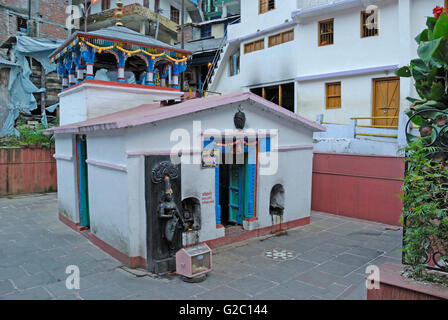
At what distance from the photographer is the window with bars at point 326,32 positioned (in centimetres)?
1659

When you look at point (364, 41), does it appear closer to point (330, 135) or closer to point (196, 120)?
point (330, 135)

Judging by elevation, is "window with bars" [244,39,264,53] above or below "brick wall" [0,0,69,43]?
below

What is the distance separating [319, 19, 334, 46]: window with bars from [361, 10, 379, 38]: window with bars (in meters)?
1.51

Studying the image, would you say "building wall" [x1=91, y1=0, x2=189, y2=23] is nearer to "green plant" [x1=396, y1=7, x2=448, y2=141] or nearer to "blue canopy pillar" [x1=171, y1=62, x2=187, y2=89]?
"blue canopy pillar" [x1=171, y1=62, x2=187, y2=89]

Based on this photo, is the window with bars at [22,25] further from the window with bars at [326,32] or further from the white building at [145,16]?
the window with bars at [326,32]

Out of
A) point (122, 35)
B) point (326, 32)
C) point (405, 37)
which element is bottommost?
point (122, 35)

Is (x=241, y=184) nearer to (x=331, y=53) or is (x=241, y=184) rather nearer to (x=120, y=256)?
(x=120, y=256)

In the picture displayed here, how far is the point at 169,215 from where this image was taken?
23.8 ft

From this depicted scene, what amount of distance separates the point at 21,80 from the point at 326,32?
16540mm

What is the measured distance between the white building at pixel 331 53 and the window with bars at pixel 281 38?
49mm

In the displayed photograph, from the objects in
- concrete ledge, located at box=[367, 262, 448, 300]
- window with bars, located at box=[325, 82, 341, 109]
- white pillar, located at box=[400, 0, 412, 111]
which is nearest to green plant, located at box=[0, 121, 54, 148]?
window with bars, located at box=[325, 82, 341, 109]

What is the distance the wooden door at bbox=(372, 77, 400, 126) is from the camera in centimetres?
1455

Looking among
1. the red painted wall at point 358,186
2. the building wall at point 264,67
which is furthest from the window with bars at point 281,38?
the red painted wall at point 358,186

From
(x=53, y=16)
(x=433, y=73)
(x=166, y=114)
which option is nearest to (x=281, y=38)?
(x=166, y=114)
